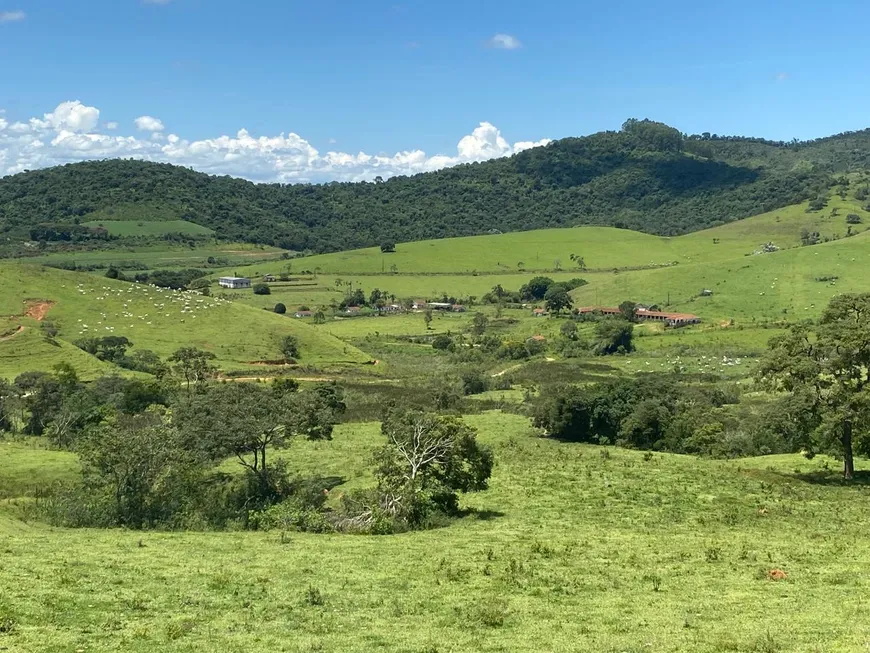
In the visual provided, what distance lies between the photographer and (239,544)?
27.2 metres

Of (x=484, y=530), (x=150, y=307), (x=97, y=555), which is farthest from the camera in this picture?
(x=150, y=307)

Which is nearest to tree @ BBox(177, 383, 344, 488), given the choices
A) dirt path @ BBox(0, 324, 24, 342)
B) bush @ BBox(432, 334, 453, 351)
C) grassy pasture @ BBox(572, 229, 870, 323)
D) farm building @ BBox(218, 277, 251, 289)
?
dirt path @ BBox(0, 324, 24, 342)

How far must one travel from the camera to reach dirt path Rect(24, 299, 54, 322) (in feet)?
321

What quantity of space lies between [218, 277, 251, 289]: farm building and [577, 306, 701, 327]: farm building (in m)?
72.1

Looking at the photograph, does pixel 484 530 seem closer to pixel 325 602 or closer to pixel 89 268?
pixel 325 602

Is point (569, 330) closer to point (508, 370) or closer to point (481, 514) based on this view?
point (508, 370)

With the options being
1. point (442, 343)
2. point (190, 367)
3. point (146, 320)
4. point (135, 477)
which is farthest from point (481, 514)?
→ point (442, 343)

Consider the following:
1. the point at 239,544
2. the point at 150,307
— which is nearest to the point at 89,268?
the point at 150,307

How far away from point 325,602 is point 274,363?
7868 cm

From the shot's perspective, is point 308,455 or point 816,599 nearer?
point 816,599

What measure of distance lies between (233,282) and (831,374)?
147 metres

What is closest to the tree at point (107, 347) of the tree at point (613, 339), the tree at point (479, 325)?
the tree at point (479, 325)

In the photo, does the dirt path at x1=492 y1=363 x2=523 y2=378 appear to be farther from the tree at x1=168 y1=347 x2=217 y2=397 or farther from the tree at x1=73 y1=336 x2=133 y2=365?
the tree at x1=73 y1=336 x2=133 y2=365

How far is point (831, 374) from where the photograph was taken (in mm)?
37594
